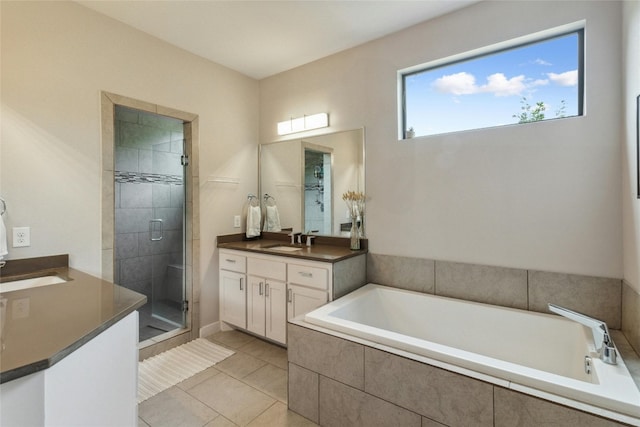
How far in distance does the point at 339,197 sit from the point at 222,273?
1.42m

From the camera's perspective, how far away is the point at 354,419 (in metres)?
1.69

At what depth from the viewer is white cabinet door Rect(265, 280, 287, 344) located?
2641 mm

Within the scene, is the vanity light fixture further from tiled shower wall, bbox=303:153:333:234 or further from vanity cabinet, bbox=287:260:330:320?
vanity cabinet, bbox=287:260:330:320

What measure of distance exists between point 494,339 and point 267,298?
1.78 metres

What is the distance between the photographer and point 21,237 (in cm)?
194

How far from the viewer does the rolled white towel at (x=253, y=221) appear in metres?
3.38

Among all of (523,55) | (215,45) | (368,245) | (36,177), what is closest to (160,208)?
(36,177)

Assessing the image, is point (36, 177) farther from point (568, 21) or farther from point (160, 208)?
point (568, 21)

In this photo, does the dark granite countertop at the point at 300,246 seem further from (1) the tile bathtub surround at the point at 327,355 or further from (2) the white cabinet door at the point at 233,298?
(1) the tile bathtub surround at the point at 327,355

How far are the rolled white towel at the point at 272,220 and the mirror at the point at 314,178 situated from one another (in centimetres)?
5

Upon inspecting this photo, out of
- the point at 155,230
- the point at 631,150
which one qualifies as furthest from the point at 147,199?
the point at 631,150

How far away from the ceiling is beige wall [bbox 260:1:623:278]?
164mm

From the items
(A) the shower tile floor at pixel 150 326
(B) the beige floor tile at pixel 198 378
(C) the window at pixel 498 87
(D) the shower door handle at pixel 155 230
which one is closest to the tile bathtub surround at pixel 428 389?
(B) the beige floor tile at pixel 198 378

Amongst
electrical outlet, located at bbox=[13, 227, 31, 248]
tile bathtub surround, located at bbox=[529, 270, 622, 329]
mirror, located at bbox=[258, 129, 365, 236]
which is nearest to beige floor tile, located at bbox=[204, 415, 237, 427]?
electrical outlet, located at bbox=[13, 227, 31, 248]
